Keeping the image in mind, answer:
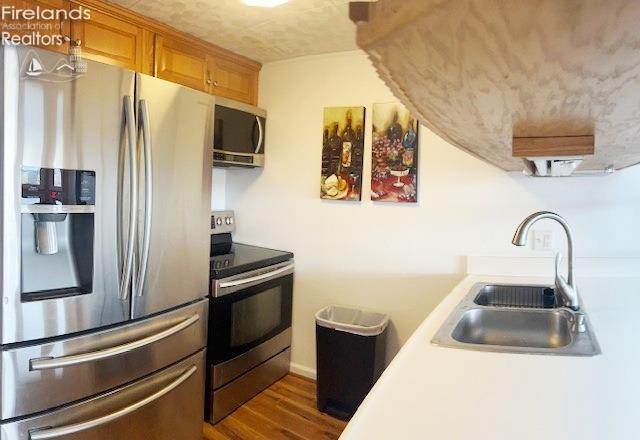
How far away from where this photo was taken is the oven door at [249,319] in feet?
7.30

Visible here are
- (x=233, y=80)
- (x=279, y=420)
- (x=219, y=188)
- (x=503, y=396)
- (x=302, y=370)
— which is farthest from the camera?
(x=219, y=188)

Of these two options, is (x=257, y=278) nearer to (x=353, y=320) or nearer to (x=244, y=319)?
(x=244, y=319)

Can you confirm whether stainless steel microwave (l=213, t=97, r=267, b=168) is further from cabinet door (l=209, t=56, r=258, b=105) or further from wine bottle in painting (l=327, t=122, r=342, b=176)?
wine bottle in painting (l=327, t=122, r=342, b=176)

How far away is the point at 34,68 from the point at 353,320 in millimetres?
2062

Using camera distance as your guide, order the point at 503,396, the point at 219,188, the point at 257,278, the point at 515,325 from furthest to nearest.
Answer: the point at 219,188 < the point at 257,278 < the point at 515,325 < the point at 503,396

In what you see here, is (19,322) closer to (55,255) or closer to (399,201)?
(55,255)

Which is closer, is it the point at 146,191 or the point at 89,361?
the point at 89,361

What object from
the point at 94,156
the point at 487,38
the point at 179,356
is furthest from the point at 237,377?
the point at 487,38

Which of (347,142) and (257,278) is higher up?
(347,142)

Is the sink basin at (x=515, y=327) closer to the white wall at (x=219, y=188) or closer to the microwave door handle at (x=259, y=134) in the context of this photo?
the microwave door handle at (x=259, y=134)

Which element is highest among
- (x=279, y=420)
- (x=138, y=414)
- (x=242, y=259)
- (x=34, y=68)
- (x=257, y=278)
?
(x=34, y=68)

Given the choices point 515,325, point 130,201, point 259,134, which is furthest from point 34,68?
point 515,325

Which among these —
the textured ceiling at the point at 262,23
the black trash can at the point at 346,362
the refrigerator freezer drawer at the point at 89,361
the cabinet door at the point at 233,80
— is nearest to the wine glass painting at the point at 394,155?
the textured ceiling at the point at 262,23

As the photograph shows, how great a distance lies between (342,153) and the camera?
2.65 meters
